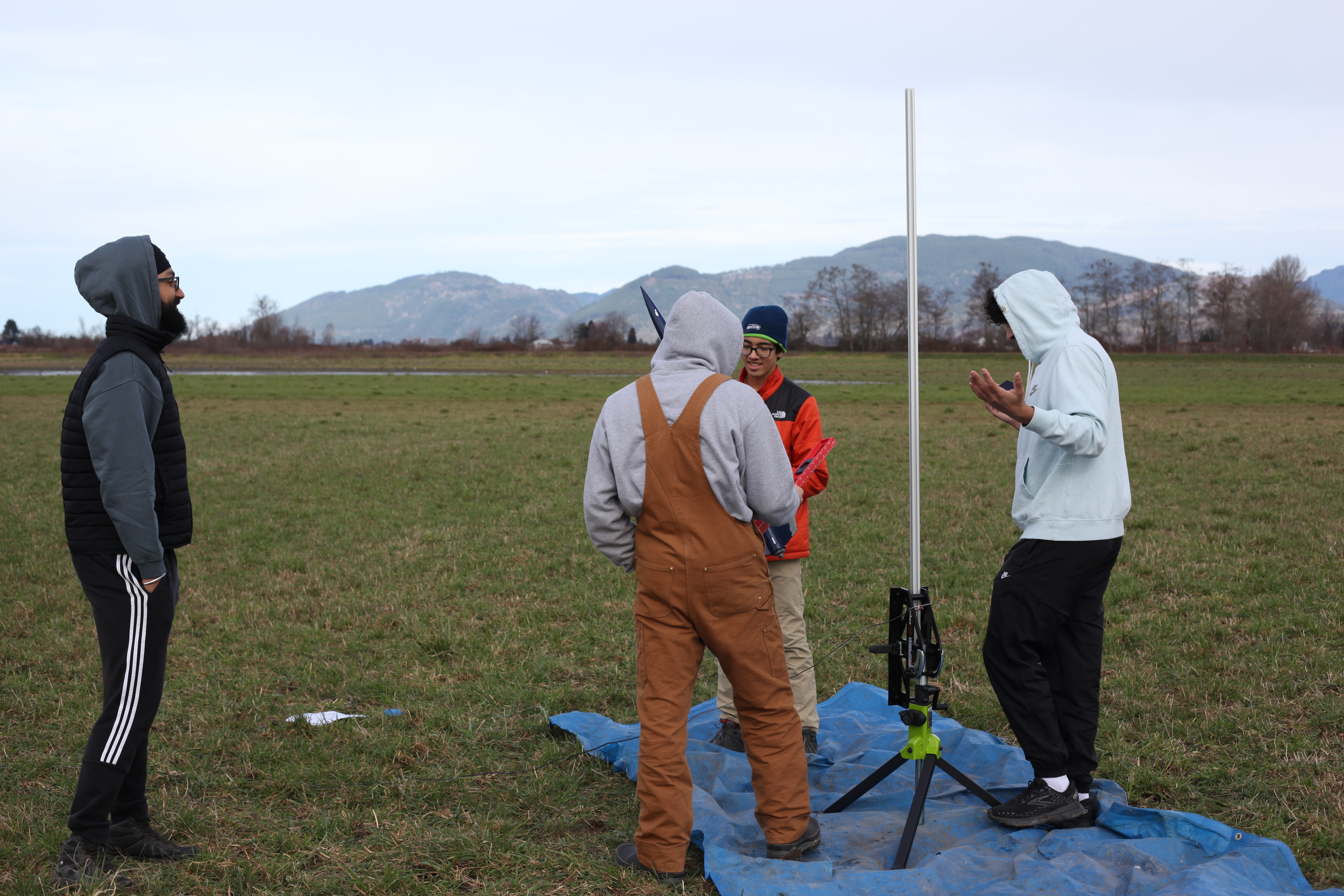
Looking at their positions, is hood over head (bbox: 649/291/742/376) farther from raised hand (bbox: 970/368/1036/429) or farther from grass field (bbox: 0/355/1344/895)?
grass field (bbox: 0/355/1344/895)

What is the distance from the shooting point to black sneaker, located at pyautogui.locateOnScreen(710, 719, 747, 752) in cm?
502

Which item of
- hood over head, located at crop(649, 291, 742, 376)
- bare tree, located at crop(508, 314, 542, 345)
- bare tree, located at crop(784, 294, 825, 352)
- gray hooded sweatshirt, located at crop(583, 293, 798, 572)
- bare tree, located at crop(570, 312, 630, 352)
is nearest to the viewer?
gray hooded sweatshirt, located at crop(583, 293, 798, 572)

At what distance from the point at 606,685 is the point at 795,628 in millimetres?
1755

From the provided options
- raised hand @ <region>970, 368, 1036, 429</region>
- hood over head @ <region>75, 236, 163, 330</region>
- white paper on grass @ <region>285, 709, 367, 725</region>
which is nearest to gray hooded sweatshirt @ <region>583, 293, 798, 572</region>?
raised hand @ <region>970, 368, 1036, 429</region>

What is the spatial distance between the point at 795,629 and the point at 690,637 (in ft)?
4.14

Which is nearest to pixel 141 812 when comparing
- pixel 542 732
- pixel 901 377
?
pixel 542 732

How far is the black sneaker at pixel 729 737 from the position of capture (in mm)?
5020

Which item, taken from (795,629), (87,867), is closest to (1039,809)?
(795,629)

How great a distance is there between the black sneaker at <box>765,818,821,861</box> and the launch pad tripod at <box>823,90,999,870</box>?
37cm

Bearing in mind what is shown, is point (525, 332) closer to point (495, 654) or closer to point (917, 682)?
point (495, 654)

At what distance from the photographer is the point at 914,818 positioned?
382 centimetres

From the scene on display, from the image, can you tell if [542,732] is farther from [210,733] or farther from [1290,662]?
[1290,662]

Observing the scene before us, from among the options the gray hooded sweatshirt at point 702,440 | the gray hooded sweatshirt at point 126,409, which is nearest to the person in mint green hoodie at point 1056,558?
the gray hooded sweatshirt at point 702,440

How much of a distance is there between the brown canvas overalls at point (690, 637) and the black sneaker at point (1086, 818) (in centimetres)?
114
